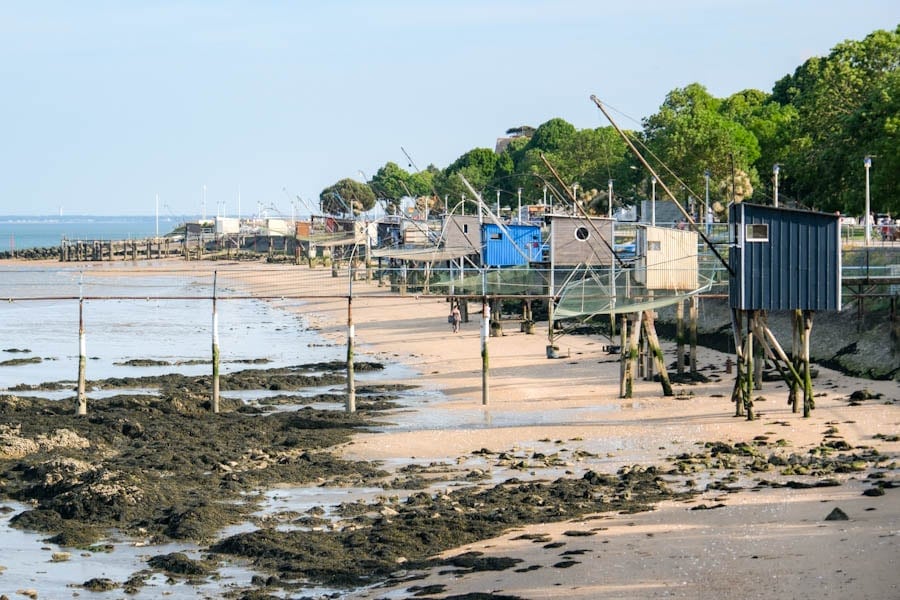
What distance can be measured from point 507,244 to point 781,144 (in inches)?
1016

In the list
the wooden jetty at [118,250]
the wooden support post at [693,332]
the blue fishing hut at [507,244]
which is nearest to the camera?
the wooden support post at [693,332]

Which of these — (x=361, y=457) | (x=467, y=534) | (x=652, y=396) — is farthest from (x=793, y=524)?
(x=652, y=396)

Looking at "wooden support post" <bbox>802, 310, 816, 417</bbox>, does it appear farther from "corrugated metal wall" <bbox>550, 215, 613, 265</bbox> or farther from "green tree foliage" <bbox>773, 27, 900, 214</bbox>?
"green tree foliage" <bbox>773, 27, 900, 214</bbox>

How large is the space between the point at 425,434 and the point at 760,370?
455 inches

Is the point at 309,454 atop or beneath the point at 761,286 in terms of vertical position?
beneath

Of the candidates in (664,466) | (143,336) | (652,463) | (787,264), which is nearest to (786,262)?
(787,264)

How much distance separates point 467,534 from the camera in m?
22.6

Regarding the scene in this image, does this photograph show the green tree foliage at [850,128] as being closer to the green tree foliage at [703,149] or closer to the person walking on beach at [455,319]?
the green tree foliage at [703,149]

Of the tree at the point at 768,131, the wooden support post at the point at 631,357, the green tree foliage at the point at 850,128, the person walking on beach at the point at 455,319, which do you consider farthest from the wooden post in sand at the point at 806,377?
the tree at the point at 768,131

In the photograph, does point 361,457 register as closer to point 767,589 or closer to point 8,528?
point 8,528

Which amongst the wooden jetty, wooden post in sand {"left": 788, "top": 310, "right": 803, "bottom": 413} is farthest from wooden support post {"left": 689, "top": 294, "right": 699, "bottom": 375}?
the wooden jetty

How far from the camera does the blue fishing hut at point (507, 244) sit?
2675 inches

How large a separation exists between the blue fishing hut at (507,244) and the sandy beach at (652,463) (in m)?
9.09

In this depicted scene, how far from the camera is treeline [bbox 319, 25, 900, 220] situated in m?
60.0
